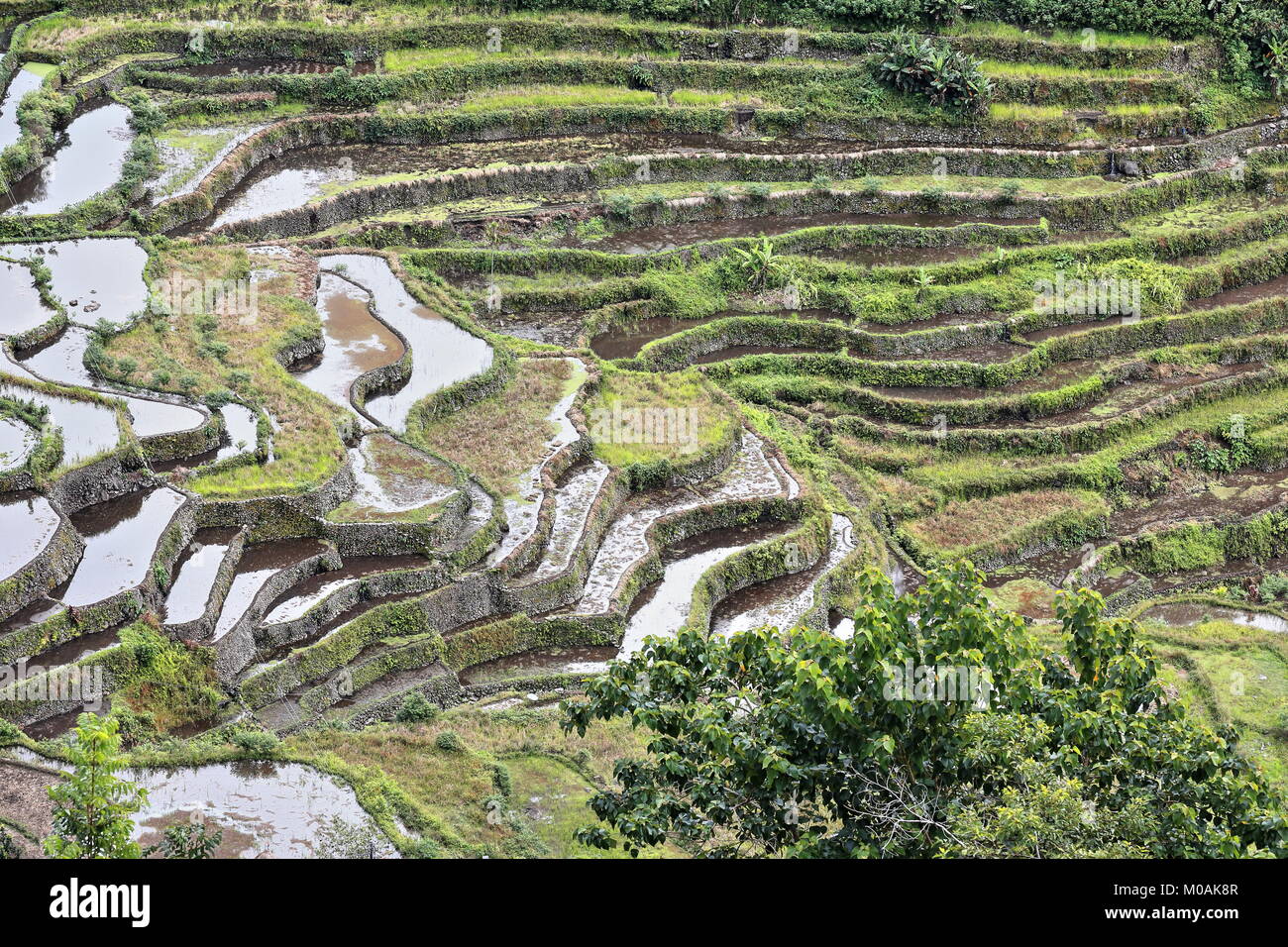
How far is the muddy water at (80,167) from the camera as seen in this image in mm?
32281

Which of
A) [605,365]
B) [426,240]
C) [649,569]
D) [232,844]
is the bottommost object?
[232,844]

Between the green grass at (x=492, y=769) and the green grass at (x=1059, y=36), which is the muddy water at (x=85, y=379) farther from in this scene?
the green grass at (x=1059, y=36)

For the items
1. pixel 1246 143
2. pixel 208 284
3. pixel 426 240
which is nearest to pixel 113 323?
pixel 208 284

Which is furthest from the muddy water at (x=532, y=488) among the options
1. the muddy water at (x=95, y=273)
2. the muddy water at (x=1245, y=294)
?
the muddy water at (x=1245, y=294)

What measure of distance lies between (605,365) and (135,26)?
52.5 feet

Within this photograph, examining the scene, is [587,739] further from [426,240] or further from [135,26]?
[135,26]

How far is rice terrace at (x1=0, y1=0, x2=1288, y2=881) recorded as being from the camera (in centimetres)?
1457

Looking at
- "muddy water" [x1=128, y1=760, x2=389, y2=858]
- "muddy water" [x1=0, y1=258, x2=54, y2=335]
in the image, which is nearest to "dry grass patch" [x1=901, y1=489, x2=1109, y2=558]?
"muddy water" [x1=128, y1=760, x2=389, y2=858]

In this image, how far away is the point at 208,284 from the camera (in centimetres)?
2988

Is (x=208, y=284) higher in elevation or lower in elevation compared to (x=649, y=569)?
higher

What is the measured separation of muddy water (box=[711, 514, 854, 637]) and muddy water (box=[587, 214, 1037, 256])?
1064 cm

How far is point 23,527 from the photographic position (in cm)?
2216

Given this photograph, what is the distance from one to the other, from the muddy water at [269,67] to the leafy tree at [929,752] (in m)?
26.9

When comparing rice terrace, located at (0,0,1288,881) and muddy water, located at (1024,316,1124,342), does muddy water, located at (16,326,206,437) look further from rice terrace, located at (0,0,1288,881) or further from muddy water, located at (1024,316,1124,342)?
muddy water, located at (1024,316,1124,342)
